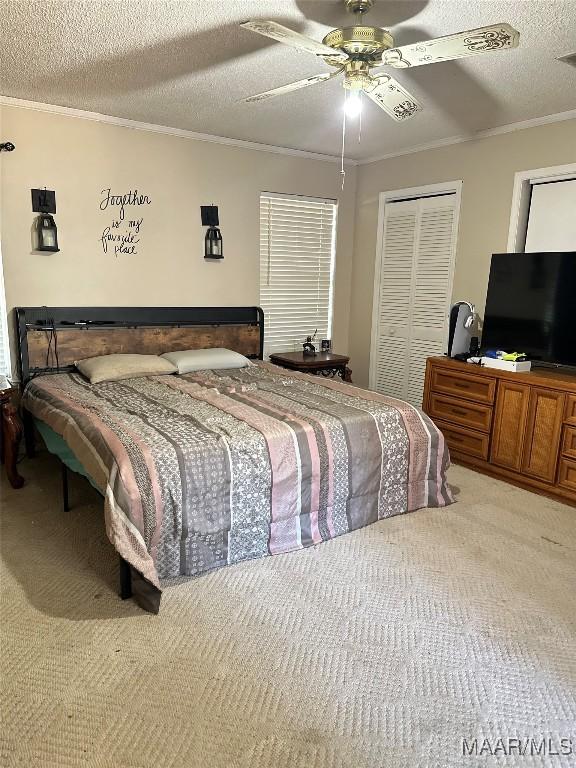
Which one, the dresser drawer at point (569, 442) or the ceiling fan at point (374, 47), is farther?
the dresser drawer at point (569, 442)

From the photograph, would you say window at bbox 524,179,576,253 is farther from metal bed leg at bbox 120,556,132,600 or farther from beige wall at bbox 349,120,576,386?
metal bed leg at bbox 120,556,132,600

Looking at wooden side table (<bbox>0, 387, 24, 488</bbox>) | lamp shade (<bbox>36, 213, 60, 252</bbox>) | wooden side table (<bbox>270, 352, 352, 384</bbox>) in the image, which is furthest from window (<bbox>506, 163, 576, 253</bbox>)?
wooden side table (<bbox>0, 387, 24, 488</bbox>)

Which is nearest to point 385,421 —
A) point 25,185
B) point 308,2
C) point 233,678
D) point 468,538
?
point 468,538

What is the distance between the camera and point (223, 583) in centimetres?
238

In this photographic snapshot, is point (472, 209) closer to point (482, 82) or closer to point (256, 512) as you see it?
point (482, 82)

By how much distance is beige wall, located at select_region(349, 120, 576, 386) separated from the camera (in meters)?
3.69

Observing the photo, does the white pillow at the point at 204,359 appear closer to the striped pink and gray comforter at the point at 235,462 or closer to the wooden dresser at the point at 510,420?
the striped pink and gray comforter at the point at 235,462

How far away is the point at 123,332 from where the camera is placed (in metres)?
4.14

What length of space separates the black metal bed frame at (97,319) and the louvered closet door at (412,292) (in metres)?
1.35

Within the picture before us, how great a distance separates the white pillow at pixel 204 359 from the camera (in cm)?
395

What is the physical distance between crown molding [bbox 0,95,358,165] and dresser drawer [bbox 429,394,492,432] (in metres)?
2.48

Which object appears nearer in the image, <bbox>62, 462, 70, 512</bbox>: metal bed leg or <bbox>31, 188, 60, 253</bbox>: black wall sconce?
<bbox>62, 462, 70, 512</bbox>: metal bed leg

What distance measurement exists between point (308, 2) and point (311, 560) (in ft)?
8.20

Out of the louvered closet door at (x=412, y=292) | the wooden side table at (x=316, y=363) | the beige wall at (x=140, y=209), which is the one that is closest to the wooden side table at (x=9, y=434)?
the beige wall at (x=140, y=209)
